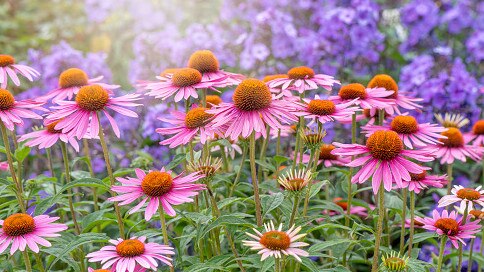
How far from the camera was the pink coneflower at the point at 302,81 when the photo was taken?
91.3 inches

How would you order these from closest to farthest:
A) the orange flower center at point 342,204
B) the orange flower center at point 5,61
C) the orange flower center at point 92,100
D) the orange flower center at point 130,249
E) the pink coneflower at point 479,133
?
the orange flower center at point 130,249, the orange flower center at point 92,100, the orange flower center at point 5,61, the orange flower center at point 342,204, the pink coneflower at point 479,133

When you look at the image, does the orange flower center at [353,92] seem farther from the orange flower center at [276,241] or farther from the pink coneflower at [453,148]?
the orange flower center at [276,241]

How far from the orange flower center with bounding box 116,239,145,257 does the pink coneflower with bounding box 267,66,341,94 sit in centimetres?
78

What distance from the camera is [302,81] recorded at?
7.73 feet

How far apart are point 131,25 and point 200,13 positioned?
0.77 metres

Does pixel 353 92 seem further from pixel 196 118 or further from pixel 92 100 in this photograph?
pixel 92 100

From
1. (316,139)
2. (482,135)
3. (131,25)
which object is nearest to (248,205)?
(316,139)

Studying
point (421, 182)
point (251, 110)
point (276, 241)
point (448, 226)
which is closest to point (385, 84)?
point (421, 182)

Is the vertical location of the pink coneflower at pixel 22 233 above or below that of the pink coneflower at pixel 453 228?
above

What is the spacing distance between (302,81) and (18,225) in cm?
108

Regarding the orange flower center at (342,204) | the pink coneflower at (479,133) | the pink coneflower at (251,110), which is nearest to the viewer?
the pink coneflower at (251,110)

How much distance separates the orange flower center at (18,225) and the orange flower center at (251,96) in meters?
0.71

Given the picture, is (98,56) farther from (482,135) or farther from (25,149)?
(482,135)

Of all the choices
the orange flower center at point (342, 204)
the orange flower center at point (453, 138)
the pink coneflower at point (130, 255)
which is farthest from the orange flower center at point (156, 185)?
the orange flower center at point (453, 138)
